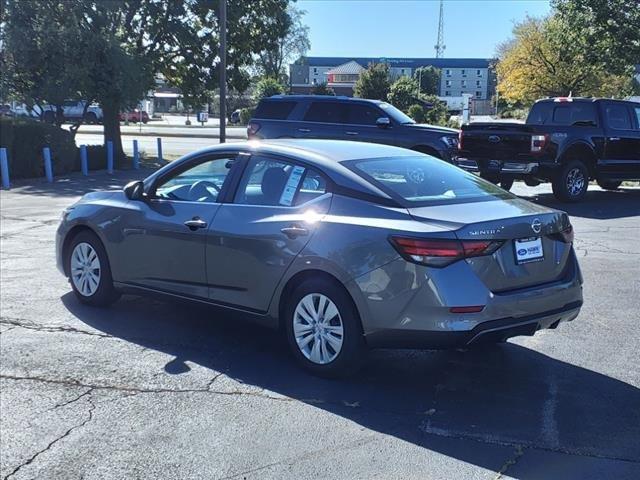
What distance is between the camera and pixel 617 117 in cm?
1420

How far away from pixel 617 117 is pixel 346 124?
5762mm

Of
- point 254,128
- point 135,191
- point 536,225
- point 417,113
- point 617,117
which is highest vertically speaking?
point 417,113

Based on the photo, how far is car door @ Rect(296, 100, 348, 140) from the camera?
15414mm

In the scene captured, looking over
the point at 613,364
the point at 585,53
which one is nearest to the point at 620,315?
the point at 613,364

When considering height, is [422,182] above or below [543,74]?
below

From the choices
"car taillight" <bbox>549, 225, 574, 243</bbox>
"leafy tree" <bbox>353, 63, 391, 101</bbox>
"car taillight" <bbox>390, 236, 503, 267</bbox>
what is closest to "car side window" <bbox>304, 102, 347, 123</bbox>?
"car taillight" <bbox>549, 225, 574, 243</bbox>

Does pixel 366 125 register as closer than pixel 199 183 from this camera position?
No

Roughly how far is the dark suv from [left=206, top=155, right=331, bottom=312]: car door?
9926 mm

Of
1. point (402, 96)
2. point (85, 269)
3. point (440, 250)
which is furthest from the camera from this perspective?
point (402, 96)

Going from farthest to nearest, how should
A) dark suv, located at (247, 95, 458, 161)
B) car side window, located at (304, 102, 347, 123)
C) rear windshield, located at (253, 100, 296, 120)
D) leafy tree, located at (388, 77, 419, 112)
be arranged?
leafy tree, located at (388, 77, 419, 112), rear windshield, located at (253, 100, 296, 120), car side window, located at (304, 102, 347, 123), dark suv, located at (247, 95, 458, 161)

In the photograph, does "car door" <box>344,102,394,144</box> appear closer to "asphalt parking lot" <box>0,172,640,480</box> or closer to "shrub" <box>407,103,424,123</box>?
"asphalt parking lot" <box>0,172,640,480</box>

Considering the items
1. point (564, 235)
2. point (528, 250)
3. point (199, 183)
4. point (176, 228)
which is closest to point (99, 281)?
point (176, 228)

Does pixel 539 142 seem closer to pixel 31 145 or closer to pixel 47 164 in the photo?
pixel 47 164

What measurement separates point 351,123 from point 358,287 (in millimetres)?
11529
